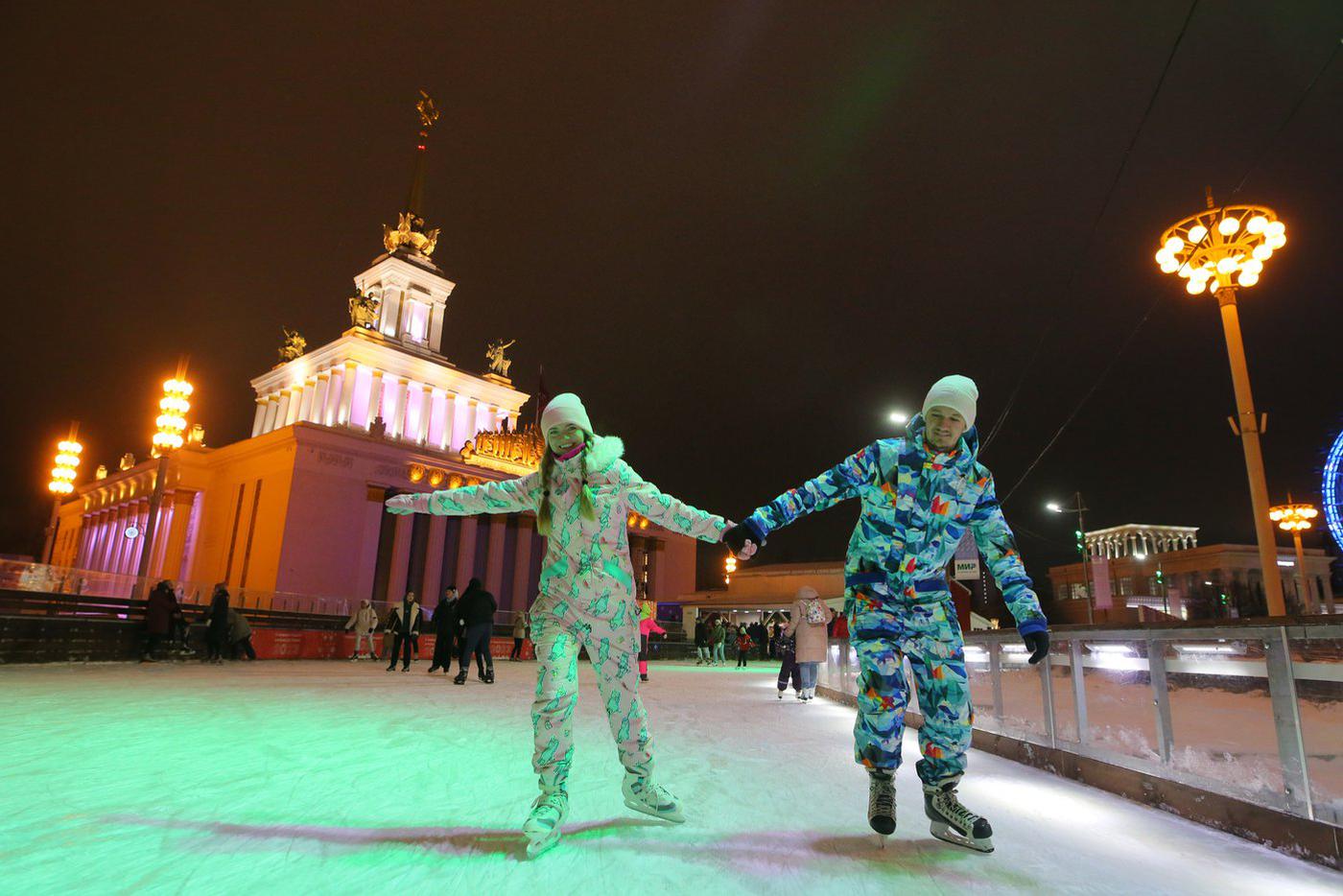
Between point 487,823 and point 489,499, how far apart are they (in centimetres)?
156

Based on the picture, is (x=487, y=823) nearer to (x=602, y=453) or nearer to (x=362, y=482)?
(x=602, y=453)

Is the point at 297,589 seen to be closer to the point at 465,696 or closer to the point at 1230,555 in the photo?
the point at 465,696

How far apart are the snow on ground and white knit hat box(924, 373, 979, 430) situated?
6.56 ft

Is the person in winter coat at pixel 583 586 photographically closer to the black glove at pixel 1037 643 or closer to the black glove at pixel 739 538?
the black glove at pixel 739 538

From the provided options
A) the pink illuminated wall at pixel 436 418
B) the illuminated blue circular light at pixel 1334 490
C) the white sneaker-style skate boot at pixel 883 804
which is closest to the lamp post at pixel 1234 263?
the illuminated blue circular light at pixel 1334 490

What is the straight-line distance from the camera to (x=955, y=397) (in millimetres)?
3609

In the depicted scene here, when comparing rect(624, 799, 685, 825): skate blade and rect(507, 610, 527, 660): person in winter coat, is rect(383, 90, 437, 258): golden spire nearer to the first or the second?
rect(507, 610, 527, 660): person in winter coat

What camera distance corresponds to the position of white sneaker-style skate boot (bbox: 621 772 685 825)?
3539 mm

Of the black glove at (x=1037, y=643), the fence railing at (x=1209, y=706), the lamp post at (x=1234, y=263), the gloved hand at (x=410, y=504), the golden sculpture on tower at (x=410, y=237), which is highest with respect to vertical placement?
the golden sculpture on tower at (x=410, y=237)

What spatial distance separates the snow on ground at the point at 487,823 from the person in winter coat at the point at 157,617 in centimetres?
970

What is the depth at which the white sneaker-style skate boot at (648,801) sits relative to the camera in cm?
354

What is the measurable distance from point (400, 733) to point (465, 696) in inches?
157

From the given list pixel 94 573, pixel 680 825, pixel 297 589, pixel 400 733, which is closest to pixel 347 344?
pixel 297 589

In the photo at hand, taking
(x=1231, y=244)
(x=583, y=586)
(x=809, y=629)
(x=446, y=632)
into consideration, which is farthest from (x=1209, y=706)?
(x=446, y=632)
